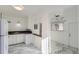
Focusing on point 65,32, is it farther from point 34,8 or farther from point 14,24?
point 14,24

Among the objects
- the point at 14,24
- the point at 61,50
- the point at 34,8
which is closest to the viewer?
the point at 34,8

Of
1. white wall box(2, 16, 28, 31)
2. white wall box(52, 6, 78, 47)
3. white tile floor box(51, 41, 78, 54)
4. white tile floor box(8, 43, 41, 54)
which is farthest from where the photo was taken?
white wall box(2, 16, 28, 31)

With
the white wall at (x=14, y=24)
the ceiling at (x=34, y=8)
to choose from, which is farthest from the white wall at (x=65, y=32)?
the white wall at (x=14, y=24)

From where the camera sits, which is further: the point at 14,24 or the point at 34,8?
the point at 14,24

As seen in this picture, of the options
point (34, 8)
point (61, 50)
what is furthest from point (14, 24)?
point (61, 50)

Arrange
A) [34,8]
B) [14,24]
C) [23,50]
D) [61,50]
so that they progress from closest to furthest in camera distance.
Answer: [34,8] < [61,50] < [23,50] < [14,24]

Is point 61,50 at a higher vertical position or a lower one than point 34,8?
lower

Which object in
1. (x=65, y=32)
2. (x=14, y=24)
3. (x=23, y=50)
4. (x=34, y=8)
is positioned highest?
(x=34, y=8)

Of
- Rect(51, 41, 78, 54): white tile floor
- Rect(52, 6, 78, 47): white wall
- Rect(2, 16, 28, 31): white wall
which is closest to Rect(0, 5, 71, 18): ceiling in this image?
Rect(2, 16, 28, 31): white wall

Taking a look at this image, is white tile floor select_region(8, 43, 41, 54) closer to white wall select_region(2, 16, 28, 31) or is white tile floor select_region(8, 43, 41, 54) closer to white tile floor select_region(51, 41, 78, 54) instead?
white tile floor select_region(51, 41, 78, 54)

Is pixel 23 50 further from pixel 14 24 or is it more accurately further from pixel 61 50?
pixel 14 24
